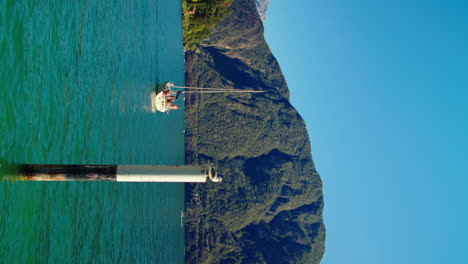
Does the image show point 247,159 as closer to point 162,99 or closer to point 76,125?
point 162,99

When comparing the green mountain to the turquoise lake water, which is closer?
the turquoise lake water

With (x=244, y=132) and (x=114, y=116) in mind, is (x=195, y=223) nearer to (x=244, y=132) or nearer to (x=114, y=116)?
(x=244, y=132)

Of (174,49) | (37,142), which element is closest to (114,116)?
(37,142)

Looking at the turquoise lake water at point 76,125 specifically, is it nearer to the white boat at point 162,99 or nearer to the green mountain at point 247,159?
the white boat at point 162,99

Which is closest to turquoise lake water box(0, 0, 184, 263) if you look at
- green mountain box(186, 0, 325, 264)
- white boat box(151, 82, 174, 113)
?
white boat box(151, 82, 174, 113)

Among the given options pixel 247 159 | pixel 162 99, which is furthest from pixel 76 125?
pixel 247 159

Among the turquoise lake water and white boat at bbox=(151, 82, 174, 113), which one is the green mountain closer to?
white boat at bbox=(151, 82, 174, 113)
